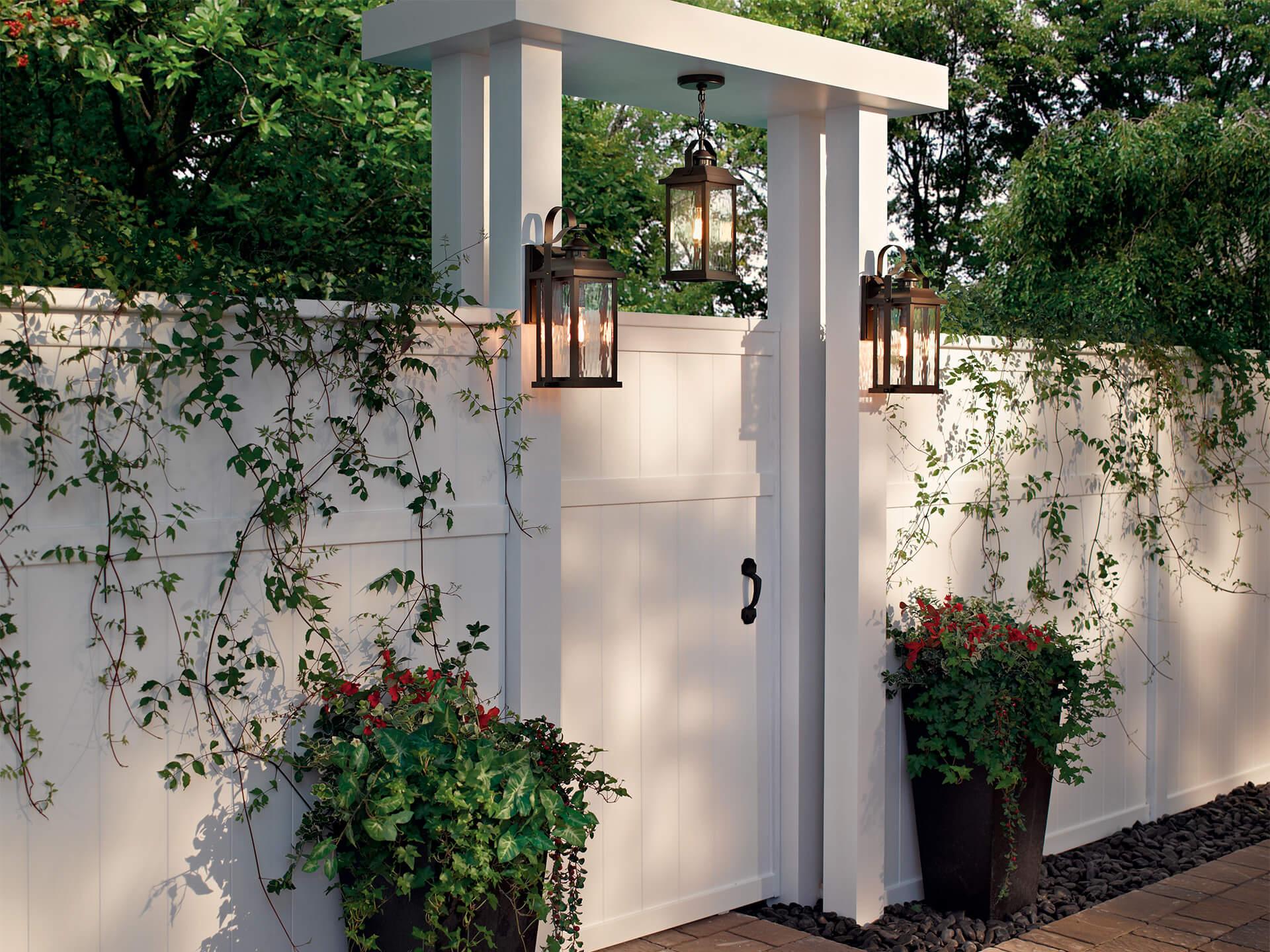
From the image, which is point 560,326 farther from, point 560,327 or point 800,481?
point 800,481

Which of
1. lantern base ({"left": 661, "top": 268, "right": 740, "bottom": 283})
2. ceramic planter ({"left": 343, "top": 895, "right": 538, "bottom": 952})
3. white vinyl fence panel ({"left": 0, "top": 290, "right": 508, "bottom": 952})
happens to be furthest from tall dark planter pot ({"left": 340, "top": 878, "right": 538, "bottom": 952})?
lantern base ({"left": 661, "top": 268, "right": 740, "bottom": 283})

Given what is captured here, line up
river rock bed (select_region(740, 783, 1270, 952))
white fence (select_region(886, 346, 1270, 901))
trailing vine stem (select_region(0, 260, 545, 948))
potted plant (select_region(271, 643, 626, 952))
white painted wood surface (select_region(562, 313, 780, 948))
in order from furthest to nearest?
1. white fence (select_region(886, 346, 1270, 901))
2. river rock bed (select_region(740, 783, 1270, 952))
3. white painted wood surface (select_region(562, 313, 780, 948))
4. potted plant (select_region(271, 643, 626, 952))
5. trailing vine stem (select_region(0, 260, 545, 948))

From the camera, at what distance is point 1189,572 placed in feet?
18.2

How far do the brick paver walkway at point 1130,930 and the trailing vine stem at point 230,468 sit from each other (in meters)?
1.36

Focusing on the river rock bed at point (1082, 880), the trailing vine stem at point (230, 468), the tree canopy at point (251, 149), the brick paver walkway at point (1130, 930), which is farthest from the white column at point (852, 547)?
the trailing vine stem at point (230, 468)

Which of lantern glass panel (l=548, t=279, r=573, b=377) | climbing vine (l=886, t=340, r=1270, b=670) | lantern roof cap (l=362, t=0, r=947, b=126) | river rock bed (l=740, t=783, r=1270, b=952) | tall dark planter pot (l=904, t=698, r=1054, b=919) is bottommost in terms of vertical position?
river rock bed (l=740, t=783, r=1270, b=952)

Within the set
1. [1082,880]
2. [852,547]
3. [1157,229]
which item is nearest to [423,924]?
[852,547]

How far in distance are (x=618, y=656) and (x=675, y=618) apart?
254mm

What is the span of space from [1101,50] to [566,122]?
32.8 ft

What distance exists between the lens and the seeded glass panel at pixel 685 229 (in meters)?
3.90

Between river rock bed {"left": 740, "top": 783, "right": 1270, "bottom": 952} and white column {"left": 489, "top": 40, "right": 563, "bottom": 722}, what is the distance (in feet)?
4.45

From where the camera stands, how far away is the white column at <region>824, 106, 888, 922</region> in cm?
418

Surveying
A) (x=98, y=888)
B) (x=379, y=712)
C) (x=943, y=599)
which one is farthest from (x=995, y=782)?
(x=98, y=888)

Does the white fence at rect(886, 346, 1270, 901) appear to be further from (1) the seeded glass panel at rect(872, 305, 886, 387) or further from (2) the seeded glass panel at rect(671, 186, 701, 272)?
(2) the seeded glass panel at rect(671, 186, 701, 272)
